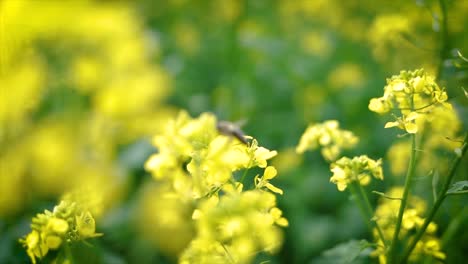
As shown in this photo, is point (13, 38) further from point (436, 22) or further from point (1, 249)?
point (436, 22)

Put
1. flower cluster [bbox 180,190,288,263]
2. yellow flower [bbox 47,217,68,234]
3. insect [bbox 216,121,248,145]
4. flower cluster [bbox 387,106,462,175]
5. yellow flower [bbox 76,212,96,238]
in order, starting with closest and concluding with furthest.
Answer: flower cluster [bbox 180,190,288,263] → yellow flower [bbox 47,217,68,234] → yellow flower [bbox 76,212,96,238] → insect [bbox 216,121,248,145] → flower cluster [bbox 387,106,462,175]

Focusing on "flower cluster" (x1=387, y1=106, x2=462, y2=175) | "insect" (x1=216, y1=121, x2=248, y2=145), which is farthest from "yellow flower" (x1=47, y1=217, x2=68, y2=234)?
"flower cluster" (x1=387, y1=106, x2=462, y2=175)

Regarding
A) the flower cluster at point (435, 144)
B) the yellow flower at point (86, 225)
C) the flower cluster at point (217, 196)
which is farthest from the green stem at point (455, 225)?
the yellow flower at point (86, 225)

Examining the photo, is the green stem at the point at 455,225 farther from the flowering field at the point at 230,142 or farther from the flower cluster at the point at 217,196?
the flower cluster at the point at 217,196

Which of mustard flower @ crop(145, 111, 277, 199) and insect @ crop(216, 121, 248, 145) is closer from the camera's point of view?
mustard flower @ crop(145, 111, 277, 199)

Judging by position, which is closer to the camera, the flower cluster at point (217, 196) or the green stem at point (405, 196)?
the flower cluster at point (217, 196)

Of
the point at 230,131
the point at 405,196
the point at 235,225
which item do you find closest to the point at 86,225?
the point at 235,225

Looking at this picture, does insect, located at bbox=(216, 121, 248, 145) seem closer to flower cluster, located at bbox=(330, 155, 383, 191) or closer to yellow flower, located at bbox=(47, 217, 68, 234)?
flower cluster, located at bbox=(330, 155, 383, 191)
